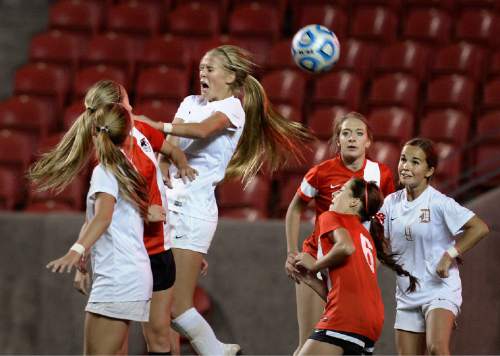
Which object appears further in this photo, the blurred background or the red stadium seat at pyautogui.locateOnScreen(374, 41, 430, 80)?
the red stadium seat at pyautogui.locateOnScreen(374, 41, 430, 80)

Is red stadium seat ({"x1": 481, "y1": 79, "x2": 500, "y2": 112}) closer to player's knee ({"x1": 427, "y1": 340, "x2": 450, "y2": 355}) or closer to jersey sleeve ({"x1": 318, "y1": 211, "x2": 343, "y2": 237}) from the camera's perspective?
player's knee ({"x1": 427, "y1": 340, "x2": 450, "y2": 355})

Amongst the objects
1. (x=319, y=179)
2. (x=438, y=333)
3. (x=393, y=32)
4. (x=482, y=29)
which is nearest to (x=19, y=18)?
(x=393, y=32)

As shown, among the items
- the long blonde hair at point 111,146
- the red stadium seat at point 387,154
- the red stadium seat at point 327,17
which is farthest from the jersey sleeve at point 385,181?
the red stadium seat at point 327,17

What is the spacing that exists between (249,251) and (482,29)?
4.16m

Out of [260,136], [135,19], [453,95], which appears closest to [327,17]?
[453,95]

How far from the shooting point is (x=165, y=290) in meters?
4.57

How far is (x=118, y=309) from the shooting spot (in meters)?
4.08

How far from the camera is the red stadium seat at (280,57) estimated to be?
31.7 ft

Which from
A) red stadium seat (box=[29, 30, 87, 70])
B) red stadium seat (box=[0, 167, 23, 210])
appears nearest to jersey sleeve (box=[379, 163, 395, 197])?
red stadium seat (box=[0, 167, 23, 210])

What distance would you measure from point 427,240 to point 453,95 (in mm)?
4207

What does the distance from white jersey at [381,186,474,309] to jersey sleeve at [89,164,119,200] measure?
1.71 m

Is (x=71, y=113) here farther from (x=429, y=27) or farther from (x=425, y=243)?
(x=425, y=243)

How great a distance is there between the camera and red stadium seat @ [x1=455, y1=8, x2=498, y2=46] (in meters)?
9.84

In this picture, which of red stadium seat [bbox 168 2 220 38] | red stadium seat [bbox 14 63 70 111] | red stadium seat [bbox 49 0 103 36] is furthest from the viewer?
red stadium seat [bbox 49 0 103 36]
